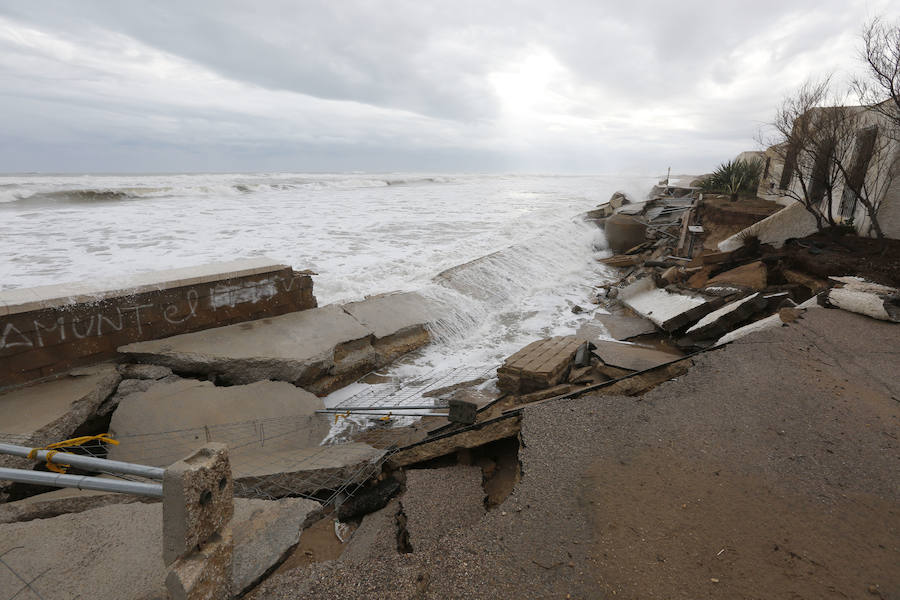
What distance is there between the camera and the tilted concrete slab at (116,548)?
2322 mm

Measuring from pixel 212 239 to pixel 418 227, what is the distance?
722cm

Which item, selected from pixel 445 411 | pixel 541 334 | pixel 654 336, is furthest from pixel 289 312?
pixel 654 336

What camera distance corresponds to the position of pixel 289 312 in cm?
651

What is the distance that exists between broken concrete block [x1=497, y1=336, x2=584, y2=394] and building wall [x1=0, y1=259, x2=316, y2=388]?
3.33 meters

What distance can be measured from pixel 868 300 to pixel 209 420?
26.3 ft

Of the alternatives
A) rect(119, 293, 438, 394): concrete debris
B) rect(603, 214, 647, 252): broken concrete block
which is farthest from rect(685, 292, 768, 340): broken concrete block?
rect(603, 214, 647, 252): broken concrete block

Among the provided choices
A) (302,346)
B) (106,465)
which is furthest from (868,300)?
(106,465)

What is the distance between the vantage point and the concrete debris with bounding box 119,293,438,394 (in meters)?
5.06

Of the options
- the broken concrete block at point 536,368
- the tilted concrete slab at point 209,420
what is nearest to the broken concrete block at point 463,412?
the broken concrete block at point 536,368

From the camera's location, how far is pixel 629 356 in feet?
18.8

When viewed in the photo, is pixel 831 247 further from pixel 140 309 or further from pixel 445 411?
pixel 140 309

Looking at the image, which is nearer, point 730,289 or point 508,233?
point 730,289

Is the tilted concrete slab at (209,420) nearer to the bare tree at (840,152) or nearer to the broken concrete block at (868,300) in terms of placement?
the broken concrete block at (868,300)

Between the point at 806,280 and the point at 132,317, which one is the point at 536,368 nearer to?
the point at 132,317
